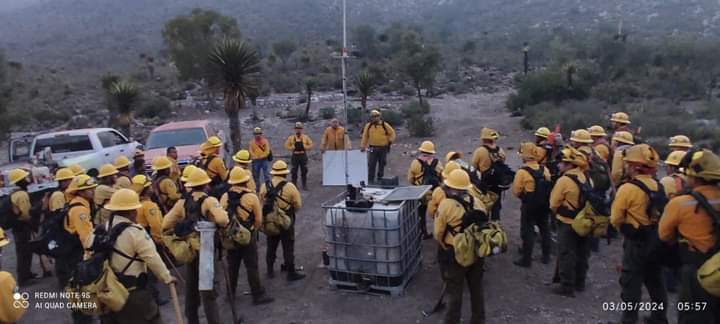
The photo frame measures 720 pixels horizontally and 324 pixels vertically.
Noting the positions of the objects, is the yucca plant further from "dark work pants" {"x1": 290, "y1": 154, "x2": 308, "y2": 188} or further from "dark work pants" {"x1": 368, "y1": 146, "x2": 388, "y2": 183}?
"dark work pants" {"x1": 368, "y1": 146, "x2": 388, "y2": 183}

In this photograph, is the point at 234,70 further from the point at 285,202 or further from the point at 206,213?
the point at 206,213

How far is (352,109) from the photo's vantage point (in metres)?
26.0

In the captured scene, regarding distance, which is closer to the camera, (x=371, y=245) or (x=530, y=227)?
(x=371, y=245)

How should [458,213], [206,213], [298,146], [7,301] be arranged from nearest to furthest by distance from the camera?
[7,301] < [458,213] < [206,213] < [298,146]

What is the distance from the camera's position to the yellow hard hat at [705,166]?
14.8 ft

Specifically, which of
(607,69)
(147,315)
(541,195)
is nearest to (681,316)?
(541,195)

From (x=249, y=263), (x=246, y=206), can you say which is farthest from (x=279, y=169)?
(x=249, y=263)

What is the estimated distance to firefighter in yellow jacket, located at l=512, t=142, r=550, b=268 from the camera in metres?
7.47

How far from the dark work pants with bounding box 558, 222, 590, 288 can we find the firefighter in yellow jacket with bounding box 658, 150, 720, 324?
76.9 inches

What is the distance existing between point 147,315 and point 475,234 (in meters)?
3.13

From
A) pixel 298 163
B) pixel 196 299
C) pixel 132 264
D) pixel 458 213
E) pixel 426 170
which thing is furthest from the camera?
pixel 298 163

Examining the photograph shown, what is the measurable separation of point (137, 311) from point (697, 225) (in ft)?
15.6

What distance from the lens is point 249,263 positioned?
6.84 meters

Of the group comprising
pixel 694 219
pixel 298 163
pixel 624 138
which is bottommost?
pixel 298 163
